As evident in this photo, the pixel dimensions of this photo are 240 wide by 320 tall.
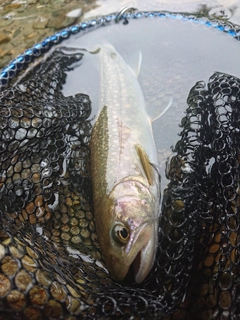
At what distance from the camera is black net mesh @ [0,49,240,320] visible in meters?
1.74

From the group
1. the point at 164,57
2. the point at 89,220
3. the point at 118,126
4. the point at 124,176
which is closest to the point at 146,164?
the point at 124,176

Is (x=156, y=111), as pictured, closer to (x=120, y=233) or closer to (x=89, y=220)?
(x=89, y=220)

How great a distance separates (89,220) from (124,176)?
1.41ft

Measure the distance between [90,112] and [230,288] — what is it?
2.19m

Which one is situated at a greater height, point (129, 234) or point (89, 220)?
point (129, 234)

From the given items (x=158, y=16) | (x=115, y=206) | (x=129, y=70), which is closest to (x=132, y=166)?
(x=115, y=206)

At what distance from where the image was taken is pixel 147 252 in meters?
2.15

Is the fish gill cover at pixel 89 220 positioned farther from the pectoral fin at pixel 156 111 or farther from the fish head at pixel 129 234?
the pectoral fin at pixel 156 111

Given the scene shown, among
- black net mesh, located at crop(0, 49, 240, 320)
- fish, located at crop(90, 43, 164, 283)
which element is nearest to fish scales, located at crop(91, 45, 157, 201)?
fish, located at crop(90, 43, 164, 283)

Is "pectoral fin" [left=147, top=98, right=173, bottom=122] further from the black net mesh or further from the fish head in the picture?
the fish head

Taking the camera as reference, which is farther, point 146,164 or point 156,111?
point 156,111

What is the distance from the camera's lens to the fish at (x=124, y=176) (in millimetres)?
2154

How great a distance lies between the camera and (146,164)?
268cm

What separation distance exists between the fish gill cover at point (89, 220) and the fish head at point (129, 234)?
73 millimetres
